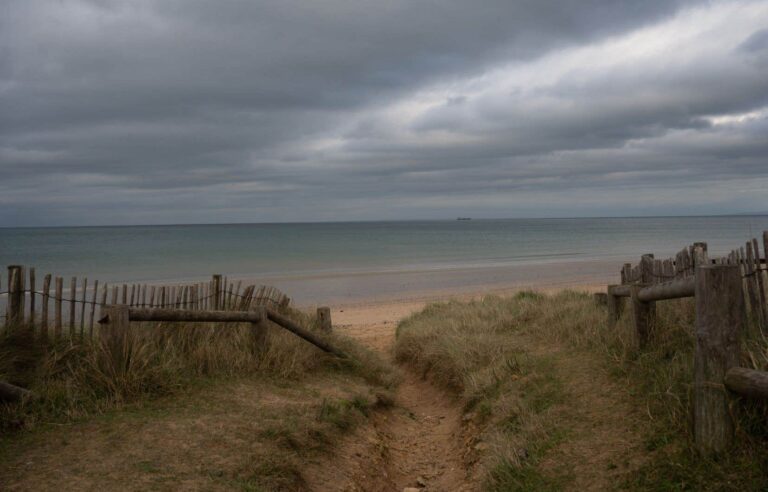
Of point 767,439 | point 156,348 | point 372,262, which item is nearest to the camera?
point 767,439

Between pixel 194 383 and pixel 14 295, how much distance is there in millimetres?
2085

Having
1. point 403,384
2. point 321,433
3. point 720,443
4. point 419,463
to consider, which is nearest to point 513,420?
point 419,463

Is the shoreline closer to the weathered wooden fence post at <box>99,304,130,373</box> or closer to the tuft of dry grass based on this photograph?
the tuft of dry grass

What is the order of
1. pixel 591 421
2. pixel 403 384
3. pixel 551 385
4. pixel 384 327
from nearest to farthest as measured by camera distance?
pixel 591 421, pixel 551 385, pixel 403 384, pixel 384 327

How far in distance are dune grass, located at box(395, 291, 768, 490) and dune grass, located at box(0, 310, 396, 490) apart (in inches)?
56.2

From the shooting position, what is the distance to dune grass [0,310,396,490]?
5.14 meters

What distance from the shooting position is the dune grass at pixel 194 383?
514 cm

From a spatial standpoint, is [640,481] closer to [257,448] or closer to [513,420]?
[513,420]

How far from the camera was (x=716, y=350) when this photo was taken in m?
3.75

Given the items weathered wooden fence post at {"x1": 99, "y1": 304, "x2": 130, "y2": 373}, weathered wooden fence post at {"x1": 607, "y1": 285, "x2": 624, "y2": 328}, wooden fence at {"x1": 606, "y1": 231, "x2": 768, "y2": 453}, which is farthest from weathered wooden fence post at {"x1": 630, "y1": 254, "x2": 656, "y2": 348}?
weathered wooden fence post at {"x1": 99, "y1": 304, "x2": 130, "y2": 373}

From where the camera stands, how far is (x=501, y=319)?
1016cm

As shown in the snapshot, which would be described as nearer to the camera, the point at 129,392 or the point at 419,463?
the point at 129,392

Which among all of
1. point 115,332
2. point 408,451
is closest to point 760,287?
point 408,451

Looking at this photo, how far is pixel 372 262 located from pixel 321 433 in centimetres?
3475
